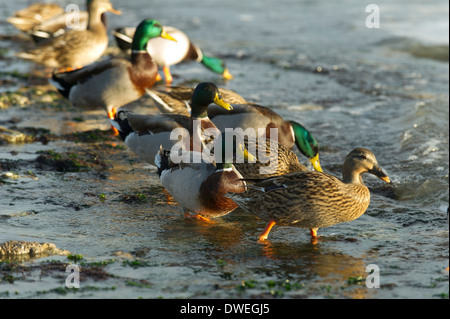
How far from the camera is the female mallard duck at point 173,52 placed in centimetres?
1109

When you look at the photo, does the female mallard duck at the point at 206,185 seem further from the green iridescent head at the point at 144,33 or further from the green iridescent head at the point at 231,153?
the green iridescent head at the point at 144,33

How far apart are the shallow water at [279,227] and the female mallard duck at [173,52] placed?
0.28 metres

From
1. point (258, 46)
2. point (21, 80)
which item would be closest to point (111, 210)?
point (21, 80)

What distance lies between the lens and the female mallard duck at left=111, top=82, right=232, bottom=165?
6570mm

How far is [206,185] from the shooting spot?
541 cm

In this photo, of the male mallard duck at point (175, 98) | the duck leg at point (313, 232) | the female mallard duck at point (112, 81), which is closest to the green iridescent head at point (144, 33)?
the female mallard duck at point (112, 81)

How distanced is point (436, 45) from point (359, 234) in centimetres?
974

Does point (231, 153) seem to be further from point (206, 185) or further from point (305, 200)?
point (305, 200)

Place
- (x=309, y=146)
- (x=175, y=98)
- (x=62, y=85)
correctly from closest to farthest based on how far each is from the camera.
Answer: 1. (x=309, y=146)
2. (x=175, y=98)
3. (x=62, y=85)

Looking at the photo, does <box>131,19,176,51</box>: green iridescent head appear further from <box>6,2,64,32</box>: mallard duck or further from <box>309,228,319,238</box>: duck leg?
<box>6,2,64,32</box>: mallard duck

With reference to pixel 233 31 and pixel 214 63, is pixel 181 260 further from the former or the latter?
pixel 233 31

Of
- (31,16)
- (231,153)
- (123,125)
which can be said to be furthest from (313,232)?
(31,16)

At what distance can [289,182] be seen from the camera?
5.13 metres

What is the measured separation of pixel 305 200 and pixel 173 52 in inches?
265
